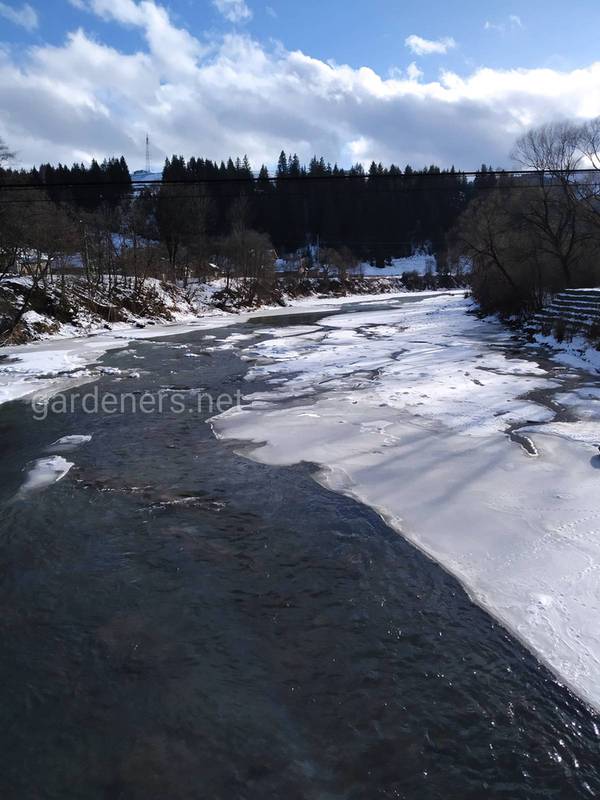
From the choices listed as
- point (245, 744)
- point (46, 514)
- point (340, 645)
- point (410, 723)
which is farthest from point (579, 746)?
point (46, 514)

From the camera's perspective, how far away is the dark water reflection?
2.94 meters

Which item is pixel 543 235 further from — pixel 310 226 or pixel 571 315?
pixel 310 226

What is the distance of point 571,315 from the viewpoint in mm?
21406

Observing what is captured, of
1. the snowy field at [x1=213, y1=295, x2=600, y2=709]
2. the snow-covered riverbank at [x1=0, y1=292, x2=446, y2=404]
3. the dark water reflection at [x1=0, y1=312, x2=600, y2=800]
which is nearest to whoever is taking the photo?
the dark water reflection at [x1=0, y1=312, x2=600, y2=800]

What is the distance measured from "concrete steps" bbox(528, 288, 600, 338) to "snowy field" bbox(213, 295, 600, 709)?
Answer: 16.2 ft

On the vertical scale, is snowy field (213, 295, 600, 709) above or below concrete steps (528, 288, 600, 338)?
below

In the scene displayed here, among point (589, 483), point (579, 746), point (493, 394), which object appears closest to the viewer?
point (579, 746)

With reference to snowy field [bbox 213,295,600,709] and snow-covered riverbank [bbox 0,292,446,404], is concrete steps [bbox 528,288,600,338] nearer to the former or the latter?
snowy field [bbox 213,295,600,709]

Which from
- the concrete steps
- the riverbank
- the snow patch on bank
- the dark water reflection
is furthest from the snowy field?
the riverbank

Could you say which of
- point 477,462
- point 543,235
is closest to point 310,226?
point 543,235

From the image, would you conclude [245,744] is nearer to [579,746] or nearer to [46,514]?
A: [579,746]

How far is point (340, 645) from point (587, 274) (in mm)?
31262

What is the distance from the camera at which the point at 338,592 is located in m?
4.66

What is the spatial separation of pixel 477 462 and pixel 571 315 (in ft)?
55.8
